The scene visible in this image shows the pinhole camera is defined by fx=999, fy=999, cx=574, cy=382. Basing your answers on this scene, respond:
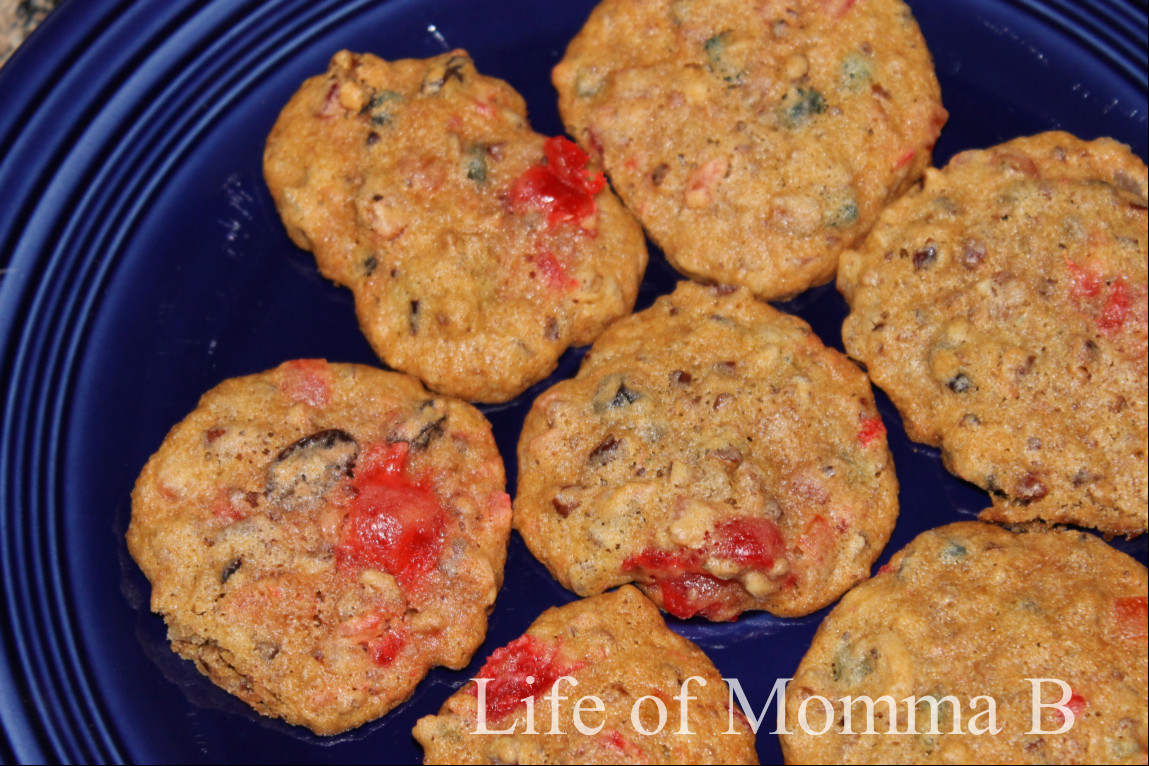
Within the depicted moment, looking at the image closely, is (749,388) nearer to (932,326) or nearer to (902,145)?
(932,326)

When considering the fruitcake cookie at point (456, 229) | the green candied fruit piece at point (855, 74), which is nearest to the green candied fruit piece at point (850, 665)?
the fruitcake cookie at point (456, 229)

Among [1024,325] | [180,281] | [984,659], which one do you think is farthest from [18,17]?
[984,659]

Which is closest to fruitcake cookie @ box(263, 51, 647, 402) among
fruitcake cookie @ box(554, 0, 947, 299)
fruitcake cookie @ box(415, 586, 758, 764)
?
fruitcake cookie @ box(554, 0, 947, 299)

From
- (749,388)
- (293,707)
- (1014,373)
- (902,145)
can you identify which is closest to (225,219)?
(293,707)

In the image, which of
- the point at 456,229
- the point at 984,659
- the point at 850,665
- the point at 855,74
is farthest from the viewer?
the point at 855,74

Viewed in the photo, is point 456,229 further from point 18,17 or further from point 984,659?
point 18,17

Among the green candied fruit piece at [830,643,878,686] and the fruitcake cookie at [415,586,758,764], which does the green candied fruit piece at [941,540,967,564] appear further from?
the fruitcake cookie at [415,586,758,764]

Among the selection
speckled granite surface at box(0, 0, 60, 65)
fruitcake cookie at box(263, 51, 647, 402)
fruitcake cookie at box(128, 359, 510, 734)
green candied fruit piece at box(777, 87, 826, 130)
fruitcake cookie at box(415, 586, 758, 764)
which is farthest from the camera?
speckled granite surface at box(0, 0, 60, 65)

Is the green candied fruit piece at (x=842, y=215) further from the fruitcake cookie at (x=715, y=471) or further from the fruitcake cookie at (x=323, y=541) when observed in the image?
the fruitcake cookie at (x=323, y=541)
